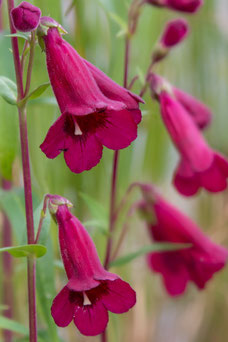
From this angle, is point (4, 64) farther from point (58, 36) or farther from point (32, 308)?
point (32, 308)

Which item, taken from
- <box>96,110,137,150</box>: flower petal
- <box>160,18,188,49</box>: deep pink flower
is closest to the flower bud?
<box>160,18,188,49</box>: deep pink flower

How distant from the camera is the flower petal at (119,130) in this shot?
0.59 m

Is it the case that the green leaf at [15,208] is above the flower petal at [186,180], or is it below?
below

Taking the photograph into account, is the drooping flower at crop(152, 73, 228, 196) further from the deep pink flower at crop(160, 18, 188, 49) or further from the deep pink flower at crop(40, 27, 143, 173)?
the deep pink flower at crop(40, 27, 143, 173)

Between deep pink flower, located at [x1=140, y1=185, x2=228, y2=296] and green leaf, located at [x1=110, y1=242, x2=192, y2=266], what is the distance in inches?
0.7

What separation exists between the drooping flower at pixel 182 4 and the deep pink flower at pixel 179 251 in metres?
0.29

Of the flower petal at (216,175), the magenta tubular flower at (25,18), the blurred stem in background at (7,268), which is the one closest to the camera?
the magenta tubular flower at (25,18)

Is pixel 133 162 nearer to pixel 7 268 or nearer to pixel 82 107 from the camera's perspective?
pixel 7 268

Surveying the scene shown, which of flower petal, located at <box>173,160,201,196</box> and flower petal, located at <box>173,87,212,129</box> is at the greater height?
flower petal, located at <box>173,87,212,129</box>

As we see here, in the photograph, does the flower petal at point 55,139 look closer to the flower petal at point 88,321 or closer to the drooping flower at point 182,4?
the flower petal at point 88,321

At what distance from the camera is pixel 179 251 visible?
3.01 feet

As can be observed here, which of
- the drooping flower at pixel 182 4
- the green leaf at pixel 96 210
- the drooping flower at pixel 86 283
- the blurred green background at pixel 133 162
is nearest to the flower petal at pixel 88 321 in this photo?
the drooping flower at pixel 86 283

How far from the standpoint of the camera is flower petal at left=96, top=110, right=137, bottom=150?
1.93 feet

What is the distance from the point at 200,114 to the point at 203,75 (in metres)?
0.68
